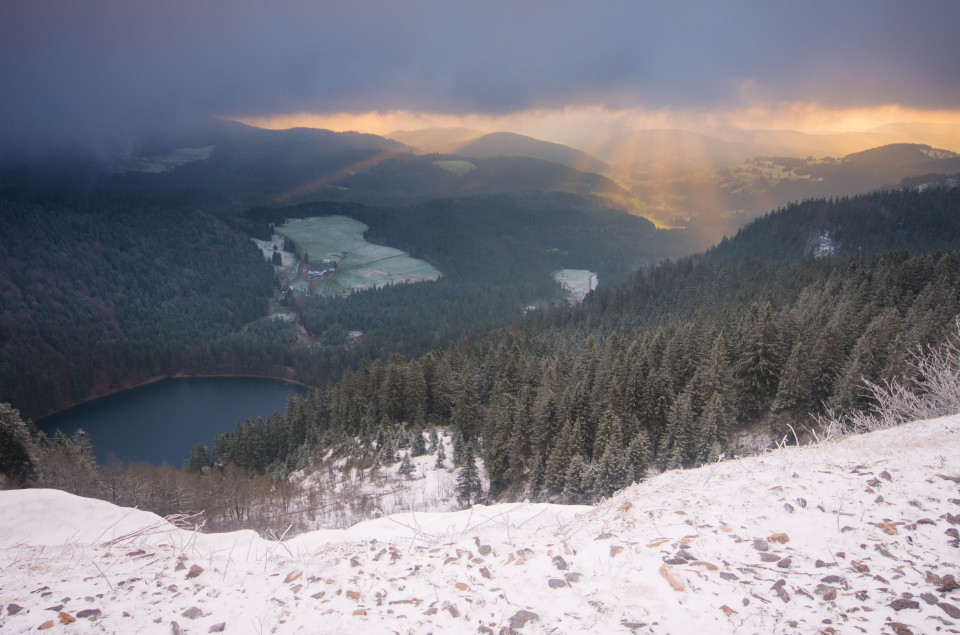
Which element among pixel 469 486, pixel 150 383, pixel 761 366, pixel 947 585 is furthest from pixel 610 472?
pixel 150 383

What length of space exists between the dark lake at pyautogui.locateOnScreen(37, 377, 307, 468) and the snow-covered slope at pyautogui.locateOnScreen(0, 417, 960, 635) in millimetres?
82803

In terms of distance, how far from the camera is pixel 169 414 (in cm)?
9800

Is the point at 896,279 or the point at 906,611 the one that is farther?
the point at 896,279

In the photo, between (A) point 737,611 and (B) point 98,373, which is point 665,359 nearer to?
(A) point 737,611

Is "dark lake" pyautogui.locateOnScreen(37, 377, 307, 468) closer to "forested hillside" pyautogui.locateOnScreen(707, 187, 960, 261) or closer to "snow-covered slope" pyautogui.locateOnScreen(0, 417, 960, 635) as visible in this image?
"snow-covered slope" pyautogui.locateOnScreen(0, 417, 960, 635)

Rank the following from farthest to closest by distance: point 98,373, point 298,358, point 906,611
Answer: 1. point 298,358
2. point 98,373
3. point 906,611

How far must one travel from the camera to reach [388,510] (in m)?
36.1

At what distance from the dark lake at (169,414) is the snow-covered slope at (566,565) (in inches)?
3260

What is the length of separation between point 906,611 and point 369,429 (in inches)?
1911

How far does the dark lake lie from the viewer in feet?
273

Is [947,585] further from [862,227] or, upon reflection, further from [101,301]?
[101,301]

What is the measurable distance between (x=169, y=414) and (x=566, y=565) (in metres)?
115

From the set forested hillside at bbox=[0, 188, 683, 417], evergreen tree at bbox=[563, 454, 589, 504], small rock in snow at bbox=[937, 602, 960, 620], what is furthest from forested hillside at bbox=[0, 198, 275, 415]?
small rock in snow at bbox=[937, 602, 960, 620]

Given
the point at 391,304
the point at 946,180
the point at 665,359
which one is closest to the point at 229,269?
the point at 391,304
